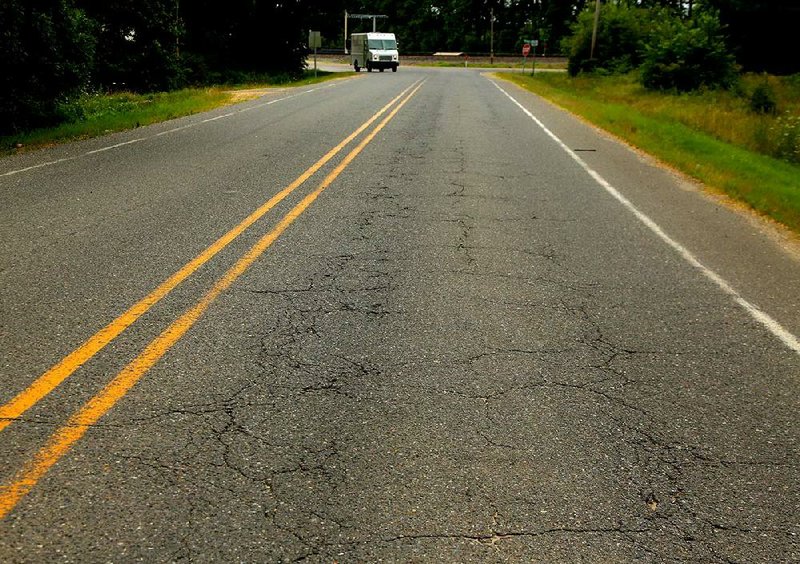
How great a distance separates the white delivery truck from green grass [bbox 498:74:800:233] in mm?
24074

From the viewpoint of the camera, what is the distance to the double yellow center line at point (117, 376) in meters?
3.13

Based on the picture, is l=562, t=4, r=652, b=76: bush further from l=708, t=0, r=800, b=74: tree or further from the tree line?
l=708, t=0, r=800, b=74: tree

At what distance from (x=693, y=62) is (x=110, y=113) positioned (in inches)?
957

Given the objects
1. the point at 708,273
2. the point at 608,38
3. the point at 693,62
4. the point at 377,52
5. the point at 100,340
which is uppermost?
the point at 608,38

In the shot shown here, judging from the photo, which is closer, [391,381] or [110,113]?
[391,381]

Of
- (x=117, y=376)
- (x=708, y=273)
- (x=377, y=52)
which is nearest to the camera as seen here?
(x=117, y=376)

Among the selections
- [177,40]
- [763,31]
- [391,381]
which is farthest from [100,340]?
[763,31]

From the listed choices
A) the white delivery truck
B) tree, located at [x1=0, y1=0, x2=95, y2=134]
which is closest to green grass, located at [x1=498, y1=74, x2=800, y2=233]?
tree, located at [x1=0, y1=0, x2=95, y2=134]

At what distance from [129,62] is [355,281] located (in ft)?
82.9

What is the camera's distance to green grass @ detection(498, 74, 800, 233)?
1092 cm

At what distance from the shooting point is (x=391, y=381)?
410cm

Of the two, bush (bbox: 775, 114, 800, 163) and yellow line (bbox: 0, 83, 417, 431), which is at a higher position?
yellow line (bbox: 0, 83, 417, 431)

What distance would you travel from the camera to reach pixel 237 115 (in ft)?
64.3

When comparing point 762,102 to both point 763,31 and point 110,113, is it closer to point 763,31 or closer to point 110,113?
point 763,31
